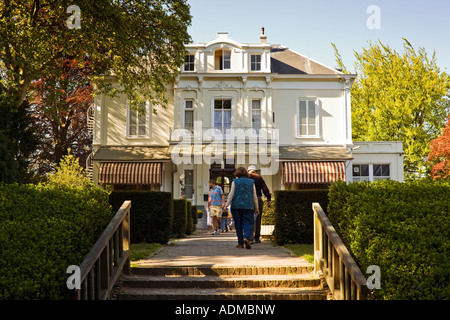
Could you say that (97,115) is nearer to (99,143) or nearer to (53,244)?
(99,143)

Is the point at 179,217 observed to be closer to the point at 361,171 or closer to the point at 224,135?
the point at 224,135

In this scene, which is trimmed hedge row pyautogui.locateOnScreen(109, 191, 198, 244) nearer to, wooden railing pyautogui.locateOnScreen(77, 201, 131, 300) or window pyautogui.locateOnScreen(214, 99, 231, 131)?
wooden railing pyautogui.locateOnScreen(77, 201, 131, 300)

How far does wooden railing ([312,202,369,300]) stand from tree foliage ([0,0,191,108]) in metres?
10.9

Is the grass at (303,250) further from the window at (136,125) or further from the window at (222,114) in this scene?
the window at (136,125)

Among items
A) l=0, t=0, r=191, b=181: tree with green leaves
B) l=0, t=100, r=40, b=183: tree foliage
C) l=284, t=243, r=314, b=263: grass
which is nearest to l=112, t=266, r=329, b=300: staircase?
l=284, t=243, r=314, b=263: grass

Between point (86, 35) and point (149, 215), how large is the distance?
6.87 meters

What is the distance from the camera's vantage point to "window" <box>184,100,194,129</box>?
30781 millimetres

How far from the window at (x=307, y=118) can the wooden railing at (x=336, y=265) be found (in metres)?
23.0

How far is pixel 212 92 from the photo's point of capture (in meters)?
30.8

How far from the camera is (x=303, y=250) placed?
10.4 meters

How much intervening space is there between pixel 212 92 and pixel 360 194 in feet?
78.3

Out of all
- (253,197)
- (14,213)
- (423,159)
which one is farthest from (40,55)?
(423,159)

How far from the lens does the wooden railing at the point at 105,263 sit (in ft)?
19.1

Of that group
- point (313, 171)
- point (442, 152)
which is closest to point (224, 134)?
point (313, 171)
